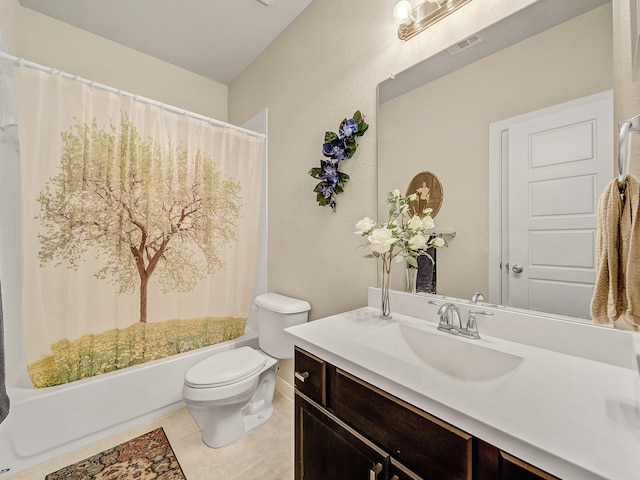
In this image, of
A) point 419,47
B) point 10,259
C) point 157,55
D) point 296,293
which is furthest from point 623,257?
point 157,55

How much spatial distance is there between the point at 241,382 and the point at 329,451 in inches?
31.7

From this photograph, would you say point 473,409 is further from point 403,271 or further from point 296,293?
point 296,293

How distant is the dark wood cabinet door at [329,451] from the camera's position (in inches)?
29.5

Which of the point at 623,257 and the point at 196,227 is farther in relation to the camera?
the point at 196,227

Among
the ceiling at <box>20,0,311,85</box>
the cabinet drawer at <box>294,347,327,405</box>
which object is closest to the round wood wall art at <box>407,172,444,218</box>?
the cabinet drawer at <box>294,347,327,405</box>

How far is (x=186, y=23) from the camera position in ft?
6.38

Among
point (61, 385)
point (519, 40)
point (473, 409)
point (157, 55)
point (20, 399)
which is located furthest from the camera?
point (157, 55)

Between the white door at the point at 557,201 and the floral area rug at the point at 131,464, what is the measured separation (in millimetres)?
1811

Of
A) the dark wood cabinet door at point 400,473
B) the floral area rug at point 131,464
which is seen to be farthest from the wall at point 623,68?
the floral area rug at point 131,464

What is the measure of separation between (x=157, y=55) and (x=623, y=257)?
10.1 feet

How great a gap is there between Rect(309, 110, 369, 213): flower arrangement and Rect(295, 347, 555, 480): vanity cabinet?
0.89 meters

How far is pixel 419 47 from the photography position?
1210 millimetres

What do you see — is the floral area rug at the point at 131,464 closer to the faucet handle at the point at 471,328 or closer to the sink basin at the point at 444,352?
the sink basin at the point at 444,352

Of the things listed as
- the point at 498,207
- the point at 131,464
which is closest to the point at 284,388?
the point at 131,464
